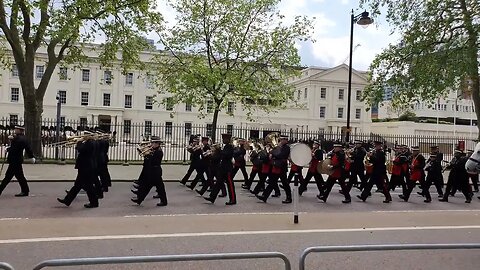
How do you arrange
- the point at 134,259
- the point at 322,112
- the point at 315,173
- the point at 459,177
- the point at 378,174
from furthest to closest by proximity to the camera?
the point at 322,112, the point at 459,177, the point at 315,173, the point at 378,174, the point at 134,259

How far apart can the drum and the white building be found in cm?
4383

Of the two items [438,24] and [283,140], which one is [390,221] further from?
[438,24]

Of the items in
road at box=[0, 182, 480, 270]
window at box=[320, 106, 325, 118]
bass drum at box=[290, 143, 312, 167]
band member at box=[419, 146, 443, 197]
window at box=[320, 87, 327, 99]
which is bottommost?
road at box=[0, 182, 480, 270]

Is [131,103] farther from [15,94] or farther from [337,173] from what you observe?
[337,173]

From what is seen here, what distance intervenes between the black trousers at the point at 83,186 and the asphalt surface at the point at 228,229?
260 mm

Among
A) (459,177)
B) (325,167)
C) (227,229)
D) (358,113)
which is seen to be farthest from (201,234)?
(358,113)

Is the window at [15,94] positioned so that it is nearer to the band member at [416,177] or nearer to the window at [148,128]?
the window at [148,128]

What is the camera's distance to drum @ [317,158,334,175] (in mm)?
13031

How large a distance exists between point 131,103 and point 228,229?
59.5m

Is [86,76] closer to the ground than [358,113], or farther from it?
farther from it

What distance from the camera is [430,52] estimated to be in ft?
71.8

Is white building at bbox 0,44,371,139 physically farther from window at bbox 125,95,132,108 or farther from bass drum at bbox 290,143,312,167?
bass drum at bbox 290,143,312,167

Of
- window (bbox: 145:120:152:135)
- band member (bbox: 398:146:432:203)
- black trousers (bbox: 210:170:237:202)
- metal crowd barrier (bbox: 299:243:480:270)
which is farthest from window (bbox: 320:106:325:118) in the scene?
metal crowd barrier (bbox: 299:243:480:270)

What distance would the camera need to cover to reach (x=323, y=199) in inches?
509
